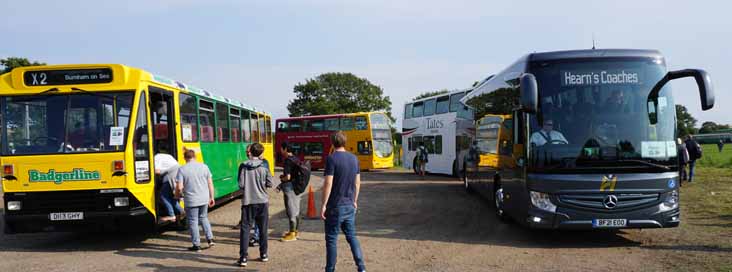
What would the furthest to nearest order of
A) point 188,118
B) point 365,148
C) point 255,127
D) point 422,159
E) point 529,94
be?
1. point 365,148
2. point 422,159
3. point 255,127
4. point 188,118
5. point 529,94

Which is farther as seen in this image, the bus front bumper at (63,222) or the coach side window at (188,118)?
the coach side window at (188,118)

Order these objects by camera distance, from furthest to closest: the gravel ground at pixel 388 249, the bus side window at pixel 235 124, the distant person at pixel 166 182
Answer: the bus side window at pixel 235 124 → the distant person at pixel 166 182 → the gravel ground at pixel 388 249

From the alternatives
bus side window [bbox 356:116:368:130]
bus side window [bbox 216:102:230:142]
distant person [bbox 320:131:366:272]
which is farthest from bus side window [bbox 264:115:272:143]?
distant person [bbox 320:131:366:272]

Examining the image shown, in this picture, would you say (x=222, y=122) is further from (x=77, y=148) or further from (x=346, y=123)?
(x=346, y=123)

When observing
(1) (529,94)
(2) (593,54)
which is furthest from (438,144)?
(1) (529,94)

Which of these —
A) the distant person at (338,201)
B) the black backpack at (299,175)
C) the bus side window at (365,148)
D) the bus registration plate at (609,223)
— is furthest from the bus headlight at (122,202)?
the bus side window at (365,148)

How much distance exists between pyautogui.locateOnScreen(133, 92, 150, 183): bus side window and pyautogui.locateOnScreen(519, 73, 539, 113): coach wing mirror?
571 centimetres

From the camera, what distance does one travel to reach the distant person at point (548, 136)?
8.09m

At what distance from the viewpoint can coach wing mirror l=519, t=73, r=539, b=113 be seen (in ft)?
25.2

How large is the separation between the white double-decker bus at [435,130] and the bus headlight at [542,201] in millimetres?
12349

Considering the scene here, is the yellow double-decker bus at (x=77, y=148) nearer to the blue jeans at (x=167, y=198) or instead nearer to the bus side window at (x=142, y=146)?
the bus side window at (x=142, y=146)

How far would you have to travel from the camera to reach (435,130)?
25.5m

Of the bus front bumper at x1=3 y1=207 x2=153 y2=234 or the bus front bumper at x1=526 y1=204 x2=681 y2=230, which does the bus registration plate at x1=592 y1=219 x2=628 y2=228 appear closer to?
the bus front bumper at x1=526 y1=204 x2=681 y2=230

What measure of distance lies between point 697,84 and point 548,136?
2.23m
